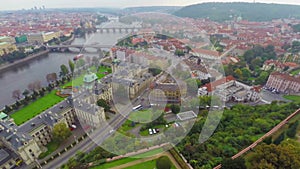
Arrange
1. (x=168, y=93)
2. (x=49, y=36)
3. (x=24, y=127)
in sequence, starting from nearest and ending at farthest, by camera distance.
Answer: (x=24, y=127) < (x=168, y=93) < (x=49, y=36)

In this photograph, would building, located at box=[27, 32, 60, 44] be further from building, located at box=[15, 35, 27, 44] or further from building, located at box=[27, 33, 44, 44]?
building, located at box=[15, 35, 27, 44]

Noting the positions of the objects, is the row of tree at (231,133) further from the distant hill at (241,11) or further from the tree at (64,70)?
the distant hill at (241,11)

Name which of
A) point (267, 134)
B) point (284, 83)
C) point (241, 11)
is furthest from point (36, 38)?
point (241, 11)

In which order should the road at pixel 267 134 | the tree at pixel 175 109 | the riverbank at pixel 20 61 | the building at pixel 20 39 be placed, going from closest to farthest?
1. the road at pixel 267 134
2. the tree at pixel 175 109
3. the riverbank at pixel 20 61
4. the building at pixel 20 39

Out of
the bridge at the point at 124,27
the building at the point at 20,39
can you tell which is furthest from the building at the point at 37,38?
the bridge at the point at 124,27

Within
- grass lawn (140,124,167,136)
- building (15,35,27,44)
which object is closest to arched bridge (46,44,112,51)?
building (15,35,27,44)

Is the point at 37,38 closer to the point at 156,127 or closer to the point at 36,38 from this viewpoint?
the point at 36,38
